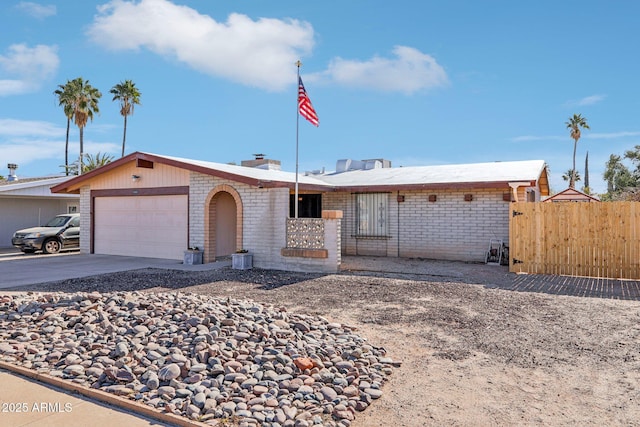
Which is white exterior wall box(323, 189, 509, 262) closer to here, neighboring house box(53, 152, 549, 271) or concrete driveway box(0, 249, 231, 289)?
neighboring house box(53, 152, 549, 271)

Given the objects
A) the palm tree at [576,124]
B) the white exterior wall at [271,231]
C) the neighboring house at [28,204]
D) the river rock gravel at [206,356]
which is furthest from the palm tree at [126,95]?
the palm tree at [576,124]

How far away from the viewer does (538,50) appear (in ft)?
48.7

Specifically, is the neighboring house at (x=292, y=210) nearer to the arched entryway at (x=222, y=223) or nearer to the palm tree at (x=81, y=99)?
the arched entryway at (x=222, y=223)

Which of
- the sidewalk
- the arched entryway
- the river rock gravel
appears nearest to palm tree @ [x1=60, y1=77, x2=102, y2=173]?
the arched entryway

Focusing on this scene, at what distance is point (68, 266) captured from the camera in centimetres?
1322

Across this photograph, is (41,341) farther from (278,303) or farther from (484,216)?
(484,216)

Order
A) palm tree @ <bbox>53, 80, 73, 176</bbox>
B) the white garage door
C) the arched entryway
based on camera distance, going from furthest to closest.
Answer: palm tree @ <bbox>53, 80, 73, 176</bbox> → the white garage door → the arched entryway

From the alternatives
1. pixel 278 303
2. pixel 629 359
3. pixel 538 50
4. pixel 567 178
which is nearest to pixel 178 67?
pixel 278 303

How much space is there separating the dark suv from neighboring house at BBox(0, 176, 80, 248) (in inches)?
112

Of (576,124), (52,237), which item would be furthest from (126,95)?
(576,124)

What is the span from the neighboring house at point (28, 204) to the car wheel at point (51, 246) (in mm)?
3714

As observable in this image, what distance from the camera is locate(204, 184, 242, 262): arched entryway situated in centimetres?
1328

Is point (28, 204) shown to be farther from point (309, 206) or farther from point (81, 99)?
point (81, 99)

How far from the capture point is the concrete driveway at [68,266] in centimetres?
1099
